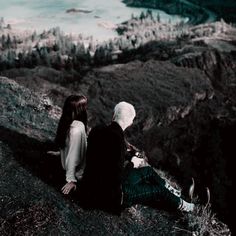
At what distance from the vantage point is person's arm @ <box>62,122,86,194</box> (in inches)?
374

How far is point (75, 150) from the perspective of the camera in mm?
9578

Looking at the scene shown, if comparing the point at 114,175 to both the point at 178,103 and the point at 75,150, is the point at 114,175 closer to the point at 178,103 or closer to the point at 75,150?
the point at 75,150

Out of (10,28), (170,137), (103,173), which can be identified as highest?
(103,173)

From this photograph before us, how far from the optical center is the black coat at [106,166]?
9.00 meters

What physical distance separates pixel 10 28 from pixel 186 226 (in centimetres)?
16958

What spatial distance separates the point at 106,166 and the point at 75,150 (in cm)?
82

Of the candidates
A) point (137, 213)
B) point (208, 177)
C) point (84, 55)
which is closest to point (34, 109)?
point (137, 213)

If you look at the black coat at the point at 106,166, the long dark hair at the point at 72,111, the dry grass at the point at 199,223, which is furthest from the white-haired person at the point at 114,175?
the dry grass at the point at 199,223

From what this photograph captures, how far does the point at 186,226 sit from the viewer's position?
10.7 m

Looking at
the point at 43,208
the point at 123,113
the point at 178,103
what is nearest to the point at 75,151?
the point at 123,113

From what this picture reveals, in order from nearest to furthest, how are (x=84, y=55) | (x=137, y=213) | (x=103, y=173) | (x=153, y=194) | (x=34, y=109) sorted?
1. (x=103, y=173)
2. (x=153, y=194)
3. (x=137, y=213)
4. (x=34, y=109)
5. (x=84, y=55)

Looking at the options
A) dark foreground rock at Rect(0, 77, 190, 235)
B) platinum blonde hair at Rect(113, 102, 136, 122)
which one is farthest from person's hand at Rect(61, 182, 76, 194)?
platinum blonde hair at Rect(113, 102, 136, 122)

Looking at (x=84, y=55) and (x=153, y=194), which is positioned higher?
(x=153, y=194)

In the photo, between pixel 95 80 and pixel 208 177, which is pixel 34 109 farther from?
pixel 95 80
